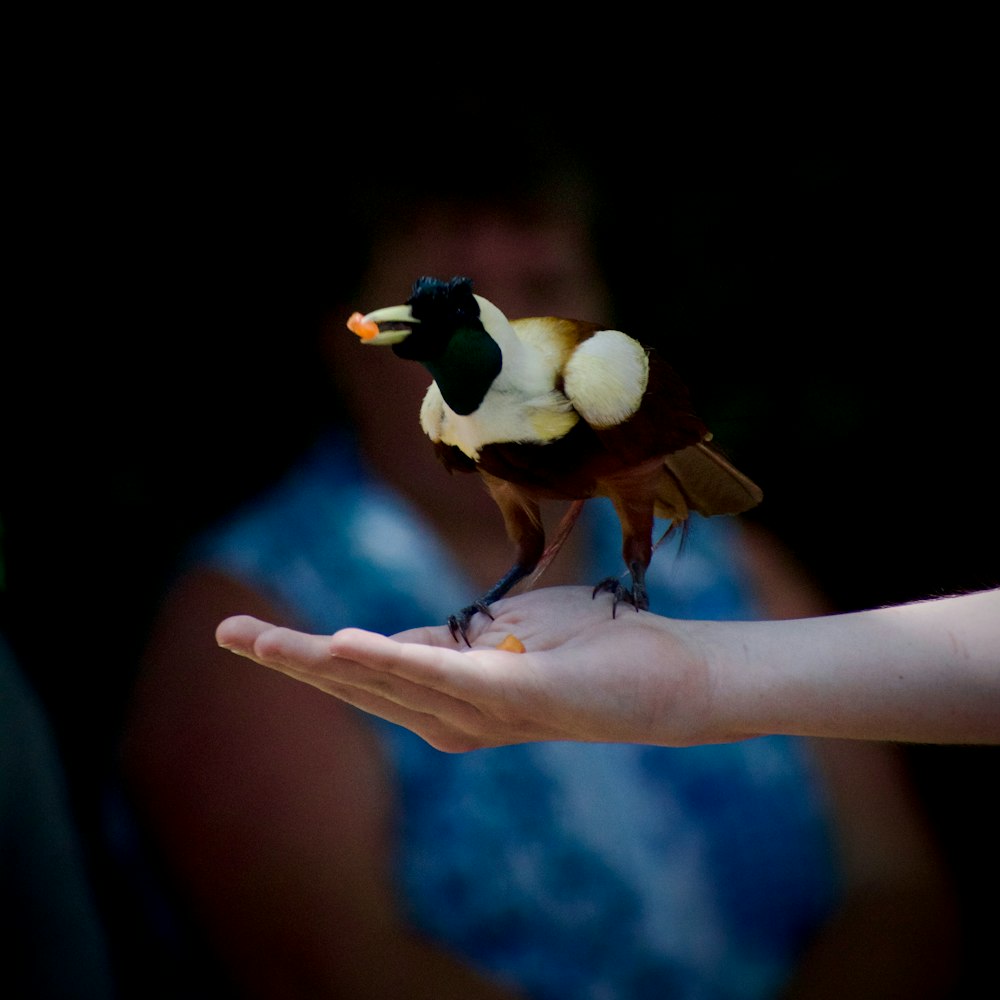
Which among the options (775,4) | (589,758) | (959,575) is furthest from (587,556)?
(775,4)

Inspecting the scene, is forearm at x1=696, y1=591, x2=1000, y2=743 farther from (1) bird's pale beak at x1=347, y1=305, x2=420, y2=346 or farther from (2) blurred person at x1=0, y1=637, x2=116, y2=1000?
(2) blurred person at x1=0, y1=637, x2=116, y2=1000

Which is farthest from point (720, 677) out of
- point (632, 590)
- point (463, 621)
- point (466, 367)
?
point (466, 367)

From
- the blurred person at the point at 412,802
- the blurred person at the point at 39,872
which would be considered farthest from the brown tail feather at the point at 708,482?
the blurred person at the point at 39,872

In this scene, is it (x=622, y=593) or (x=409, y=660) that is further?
(x=622, y=593)

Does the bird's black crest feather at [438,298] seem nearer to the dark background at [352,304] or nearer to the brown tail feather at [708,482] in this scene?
the brown tail feather at [708,482]

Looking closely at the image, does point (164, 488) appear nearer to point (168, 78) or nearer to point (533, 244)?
point (168, 78)

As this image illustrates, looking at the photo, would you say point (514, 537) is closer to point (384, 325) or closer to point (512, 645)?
point (512, 645)

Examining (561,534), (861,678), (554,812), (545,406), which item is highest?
(545,406)
